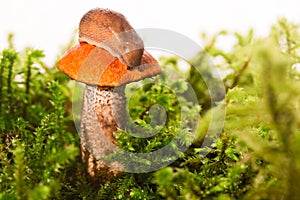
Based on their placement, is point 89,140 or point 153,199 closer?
point 153,199

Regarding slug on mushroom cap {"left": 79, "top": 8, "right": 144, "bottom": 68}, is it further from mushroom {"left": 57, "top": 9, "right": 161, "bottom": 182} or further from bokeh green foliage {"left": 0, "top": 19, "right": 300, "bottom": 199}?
bokeh green foliage {"left": 0, "top": 19, "right": 300, "bottom": 199}

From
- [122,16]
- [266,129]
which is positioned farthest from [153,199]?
[122,16]

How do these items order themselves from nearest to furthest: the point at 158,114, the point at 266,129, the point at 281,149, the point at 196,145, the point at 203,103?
the point at 281,149 → the point at 266,129 → the point at 196,145 → the point at 158,114 → the point at 203,103

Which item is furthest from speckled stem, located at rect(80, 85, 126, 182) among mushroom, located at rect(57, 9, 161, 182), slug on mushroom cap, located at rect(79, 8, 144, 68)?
slug on mushroom cap, located at rect(79, 8, 144, 68)

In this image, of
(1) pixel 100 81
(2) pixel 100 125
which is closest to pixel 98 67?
(1) pixel 100 81

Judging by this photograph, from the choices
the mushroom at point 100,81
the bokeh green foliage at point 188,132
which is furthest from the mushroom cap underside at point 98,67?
the bokeh green foliage at point 188,132

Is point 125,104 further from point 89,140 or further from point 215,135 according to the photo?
point 215,135

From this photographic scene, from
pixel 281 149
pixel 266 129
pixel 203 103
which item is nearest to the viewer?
pixel 281 149

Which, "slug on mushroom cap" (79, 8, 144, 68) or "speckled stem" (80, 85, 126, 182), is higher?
"slug on mushroom cap" (79, 8, 144, 68)
